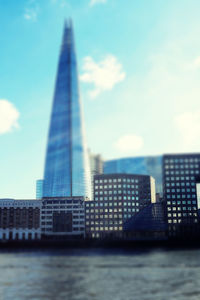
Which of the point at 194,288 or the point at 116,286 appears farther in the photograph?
the point at 116,286

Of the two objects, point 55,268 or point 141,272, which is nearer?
point 141,272

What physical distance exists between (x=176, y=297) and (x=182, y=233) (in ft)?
512

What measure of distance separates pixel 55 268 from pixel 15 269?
9180 millimetres

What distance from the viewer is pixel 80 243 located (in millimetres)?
189375

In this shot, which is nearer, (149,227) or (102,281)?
(102,281)

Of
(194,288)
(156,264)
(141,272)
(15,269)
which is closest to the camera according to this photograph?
(194,288)

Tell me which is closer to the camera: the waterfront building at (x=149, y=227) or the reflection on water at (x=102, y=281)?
the reflection on water at (x=102, y=281)

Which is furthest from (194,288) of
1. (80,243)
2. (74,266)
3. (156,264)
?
(80,243)

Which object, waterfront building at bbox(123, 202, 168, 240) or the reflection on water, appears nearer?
the reflection on water

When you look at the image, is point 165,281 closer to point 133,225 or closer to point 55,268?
point 55,268

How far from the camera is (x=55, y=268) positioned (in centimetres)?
7869

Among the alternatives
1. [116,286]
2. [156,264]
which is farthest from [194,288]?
[156,264]

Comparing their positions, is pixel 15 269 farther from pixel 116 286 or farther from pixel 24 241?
pixel 24 241

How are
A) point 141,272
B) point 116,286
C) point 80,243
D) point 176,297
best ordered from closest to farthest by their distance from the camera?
1. point 176,297
2. point 116,286
3. point 141,272
4. point 80,243
